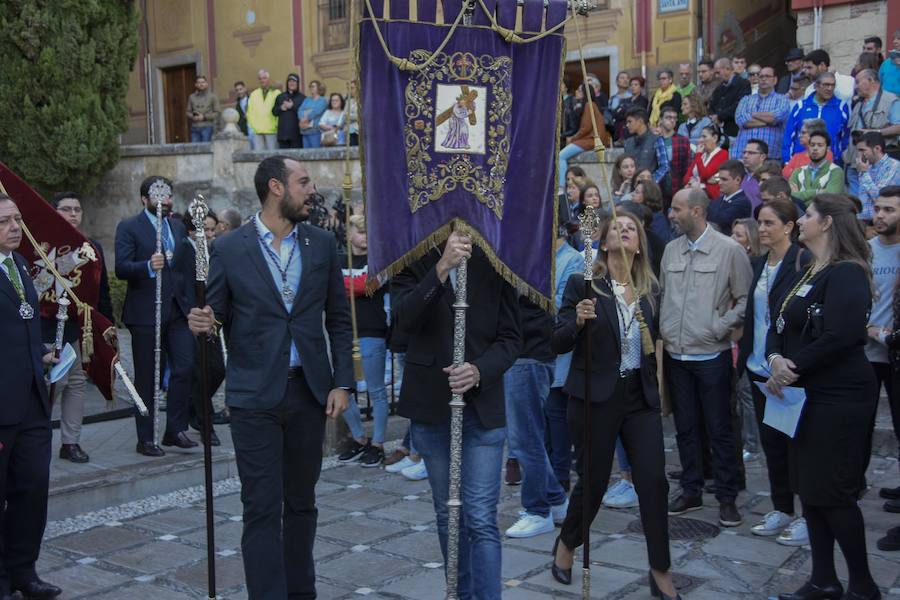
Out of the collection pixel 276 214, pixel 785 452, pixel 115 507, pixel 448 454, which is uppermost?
pixel 276 214

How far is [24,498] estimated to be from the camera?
5.25m

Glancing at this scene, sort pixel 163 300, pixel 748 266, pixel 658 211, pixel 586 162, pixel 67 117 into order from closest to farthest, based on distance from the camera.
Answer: pixel 748 266, pixel 163 300, pixel 658 211, pixel 586 162, pixel 67 117

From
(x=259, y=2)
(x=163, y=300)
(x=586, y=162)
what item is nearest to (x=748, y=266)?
(x=163, y=300)

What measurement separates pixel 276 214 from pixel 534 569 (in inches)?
94.9

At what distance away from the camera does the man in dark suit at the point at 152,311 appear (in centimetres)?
808

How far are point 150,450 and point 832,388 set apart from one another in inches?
204

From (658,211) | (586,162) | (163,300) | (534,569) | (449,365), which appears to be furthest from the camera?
(586,162)

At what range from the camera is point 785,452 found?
6.18 meters

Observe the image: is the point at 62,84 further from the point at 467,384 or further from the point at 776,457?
the point at 467,384

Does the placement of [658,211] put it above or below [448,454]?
above

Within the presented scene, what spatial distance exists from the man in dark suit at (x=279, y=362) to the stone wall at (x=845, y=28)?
13.0 meters

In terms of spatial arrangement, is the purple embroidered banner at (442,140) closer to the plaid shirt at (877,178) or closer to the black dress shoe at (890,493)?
the black dress shoe at (890,493)

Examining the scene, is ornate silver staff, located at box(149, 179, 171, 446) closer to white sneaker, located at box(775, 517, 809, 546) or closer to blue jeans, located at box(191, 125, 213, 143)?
white sneaker, located at box(775, 517, 809, 546)

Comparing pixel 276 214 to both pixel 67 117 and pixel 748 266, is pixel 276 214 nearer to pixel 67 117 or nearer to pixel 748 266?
pixel 748 266
